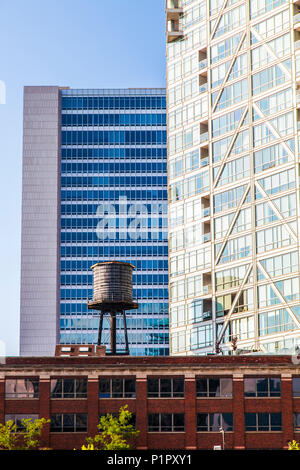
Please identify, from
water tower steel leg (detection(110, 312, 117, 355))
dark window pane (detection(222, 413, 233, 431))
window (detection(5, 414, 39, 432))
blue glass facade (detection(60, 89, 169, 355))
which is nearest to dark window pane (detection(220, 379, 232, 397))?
dark window pane (detection(222, 413, 233, 431))

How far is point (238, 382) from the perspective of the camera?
83.3 metres

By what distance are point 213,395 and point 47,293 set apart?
114854 millimetres

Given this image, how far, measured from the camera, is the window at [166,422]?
82.6m

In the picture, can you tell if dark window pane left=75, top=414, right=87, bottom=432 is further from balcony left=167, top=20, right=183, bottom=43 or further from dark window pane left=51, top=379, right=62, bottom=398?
balcony left=167, top=20, right=183, bottom=43

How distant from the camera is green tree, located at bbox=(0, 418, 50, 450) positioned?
259 ft

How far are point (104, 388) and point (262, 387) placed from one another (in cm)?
1557

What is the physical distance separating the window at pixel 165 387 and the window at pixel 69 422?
6994 mm

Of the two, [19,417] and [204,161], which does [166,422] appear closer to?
[19,417]

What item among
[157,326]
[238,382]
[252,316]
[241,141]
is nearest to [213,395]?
[238,382]

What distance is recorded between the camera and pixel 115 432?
76938mm

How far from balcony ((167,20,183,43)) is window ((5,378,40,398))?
64475 millimetres
